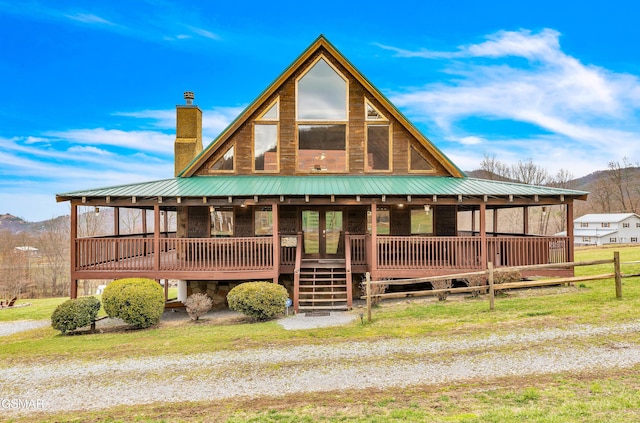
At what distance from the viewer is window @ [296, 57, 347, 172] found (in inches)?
602

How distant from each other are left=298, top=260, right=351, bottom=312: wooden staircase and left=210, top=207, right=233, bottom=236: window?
369 centimetres

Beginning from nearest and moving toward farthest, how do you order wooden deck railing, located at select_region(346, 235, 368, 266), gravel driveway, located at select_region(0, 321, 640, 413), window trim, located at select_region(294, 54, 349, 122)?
gravel driveway, located at select_region(0, 321, 640, 413), wooden deck railing, located at select_region(346, 235, 368, 266), window trim, located at select_region(294, 54, 349, 122)

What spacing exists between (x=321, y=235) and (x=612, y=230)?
58.7 m

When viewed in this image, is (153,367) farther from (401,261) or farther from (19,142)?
(19,142)

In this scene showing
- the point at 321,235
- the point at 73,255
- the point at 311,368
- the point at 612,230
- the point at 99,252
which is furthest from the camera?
the point at 612,230

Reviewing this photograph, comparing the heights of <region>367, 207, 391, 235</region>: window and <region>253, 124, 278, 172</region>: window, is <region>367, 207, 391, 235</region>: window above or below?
below

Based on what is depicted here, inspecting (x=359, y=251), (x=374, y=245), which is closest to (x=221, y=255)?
(x=359, y=251)

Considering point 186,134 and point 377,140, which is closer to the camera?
point 377,140

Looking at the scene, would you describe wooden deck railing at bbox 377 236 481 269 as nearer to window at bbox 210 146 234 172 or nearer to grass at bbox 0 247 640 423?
grass at bbox 0 247 640 423

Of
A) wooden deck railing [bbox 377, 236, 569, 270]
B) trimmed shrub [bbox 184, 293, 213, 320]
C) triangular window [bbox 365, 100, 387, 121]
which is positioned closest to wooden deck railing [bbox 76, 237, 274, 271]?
trimmed shrub [bbox 184, 293, 213, 320]

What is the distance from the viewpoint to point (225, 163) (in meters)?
15.4

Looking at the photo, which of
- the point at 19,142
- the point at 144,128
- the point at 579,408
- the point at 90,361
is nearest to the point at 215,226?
the point at 90,361

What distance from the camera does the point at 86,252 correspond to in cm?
1318

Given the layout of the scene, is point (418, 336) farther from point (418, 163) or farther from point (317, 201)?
point (418, 163)
